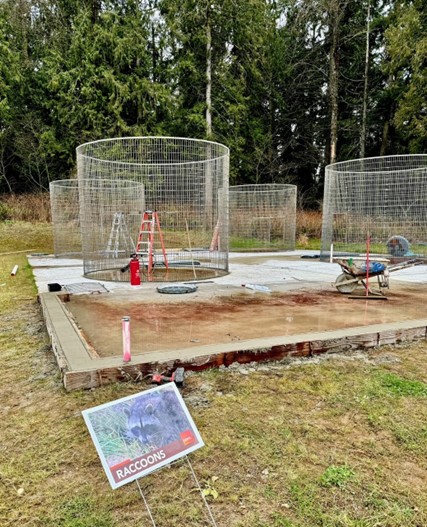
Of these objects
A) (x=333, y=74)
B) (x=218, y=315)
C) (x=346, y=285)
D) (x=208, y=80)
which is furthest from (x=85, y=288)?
(x=333, y=74)

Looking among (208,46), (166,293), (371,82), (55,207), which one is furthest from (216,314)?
(371,82)

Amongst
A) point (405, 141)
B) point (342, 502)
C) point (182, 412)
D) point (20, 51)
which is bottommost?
point (342, 502)

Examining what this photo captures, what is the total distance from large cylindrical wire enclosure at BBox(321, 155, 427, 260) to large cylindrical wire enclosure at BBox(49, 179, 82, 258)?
243 inches

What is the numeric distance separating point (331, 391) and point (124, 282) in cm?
422

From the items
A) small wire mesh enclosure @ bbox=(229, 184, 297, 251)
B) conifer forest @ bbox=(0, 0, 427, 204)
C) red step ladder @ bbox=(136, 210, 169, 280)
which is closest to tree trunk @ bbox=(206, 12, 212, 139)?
conifer forest @ bbox=(0, 0, 427, 204)

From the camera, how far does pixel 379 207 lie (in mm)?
9117

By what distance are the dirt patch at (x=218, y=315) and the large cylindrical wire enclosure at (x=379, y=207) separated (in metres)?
4.13

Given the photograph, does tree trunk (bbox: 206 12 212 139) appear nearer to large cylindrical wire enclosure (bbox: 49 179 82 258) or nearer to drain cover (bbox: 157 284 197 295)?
large cylindrical wire enclosure (bbox: 49 179 82 258)

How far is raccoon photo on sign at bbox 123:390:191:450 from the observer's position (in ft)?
4.70

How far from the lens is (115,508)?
142cm

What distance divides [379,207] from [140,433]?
29.3ft

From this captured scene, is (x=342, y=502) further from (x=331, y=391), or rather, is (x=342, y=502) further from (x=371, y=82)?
(x=371, y=82)

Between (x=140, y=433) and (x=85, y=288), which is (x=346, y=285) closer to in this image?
(x=85, y=288)

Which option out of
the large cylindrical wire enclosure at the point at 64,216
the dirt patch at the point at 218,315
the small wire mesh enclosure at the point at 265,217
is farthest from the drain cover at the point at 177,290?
the small wire mesh enclosure at the point at 265,217
